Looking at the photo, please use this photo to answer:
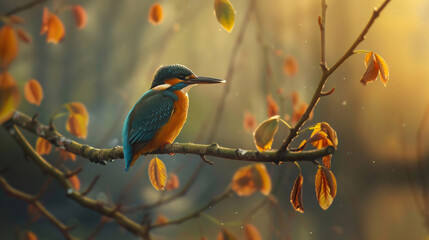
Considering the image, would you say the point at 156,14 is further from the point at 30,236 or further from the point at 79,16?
the point at 30,236

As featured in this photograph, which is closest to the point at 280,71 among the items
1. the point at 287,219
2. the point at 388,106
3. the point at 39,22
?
the point at 388,106

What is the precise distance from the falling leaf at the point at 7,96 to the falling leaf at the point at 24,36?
0.13m

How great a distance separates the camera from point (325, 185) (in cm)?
80

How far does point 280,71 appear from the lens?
125cm

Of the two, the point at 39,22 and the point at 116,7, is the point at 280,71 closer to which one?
the point at 116,7

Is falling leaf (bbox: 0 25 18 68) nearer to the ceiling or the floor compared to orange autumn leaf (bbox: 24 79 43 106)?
nearer to the ceiling

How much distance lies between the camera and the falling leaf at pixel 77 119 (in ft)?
3.63

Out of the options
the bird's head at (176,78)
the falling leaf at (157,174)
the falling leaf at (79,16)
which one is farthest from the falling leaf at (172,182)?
the falling leaf at (79,16)

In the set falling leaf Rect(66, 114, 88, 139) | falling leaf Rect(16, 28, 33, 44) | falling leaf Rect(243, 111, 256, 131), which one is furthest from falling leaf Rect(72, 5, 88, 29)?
falling leaf Rect(243, 111, 256, 131)

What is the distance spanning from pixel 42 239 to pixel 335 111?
0.84 m

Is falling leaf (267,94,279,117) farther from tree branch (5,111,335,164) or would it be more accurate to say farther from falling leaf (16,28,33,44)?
falling leaf (16,28,33,44)

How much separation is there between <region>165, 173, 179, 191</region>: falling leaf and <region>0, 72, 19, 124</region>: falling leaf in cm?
43

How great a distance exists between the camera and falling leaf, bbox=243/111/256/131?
4.01 feet

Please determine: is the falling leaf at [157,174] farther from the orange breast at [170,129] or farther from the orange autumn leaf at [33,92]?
the orange autumn leaf at [33,92]
